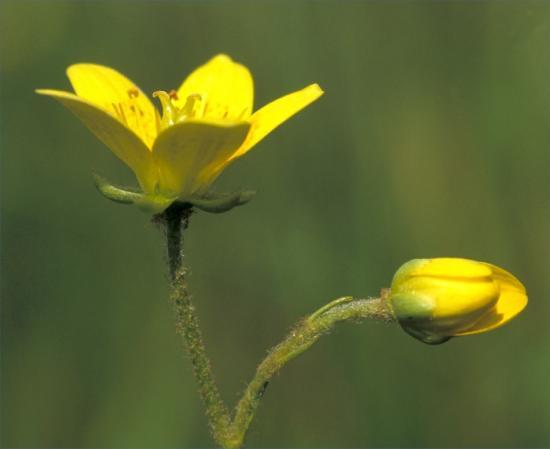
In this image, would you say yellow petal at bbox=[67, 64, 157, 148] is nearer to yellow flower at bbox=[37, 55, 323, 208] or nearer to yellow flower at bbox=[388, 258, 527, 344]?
yellow flower at bbox=[37, 55, 323, 208]

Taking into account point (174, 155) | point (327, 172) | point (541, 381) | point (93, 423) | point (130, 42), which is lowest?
point (541, 381)

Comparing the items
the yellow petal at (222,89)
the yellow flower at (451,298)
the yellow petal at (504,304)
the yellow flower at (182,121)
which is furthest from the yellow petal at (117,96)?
the yellow petal at (504,304)

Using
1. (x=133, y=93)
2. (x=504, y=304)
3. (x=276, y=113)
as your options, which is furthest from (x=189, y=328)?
(x=504, y=304)

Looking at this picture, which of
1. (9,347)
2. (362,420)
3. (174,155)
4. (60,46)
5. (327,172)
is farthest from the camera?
(60,46)

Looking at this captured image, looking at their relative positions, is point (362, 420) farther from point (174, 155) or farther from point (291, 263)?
point (174, 155)

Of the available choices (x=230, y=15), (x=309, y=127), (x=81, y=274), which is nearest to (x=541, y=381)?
(x=309, y=127)

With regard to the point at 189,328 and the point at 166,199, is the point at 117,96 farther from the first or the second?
the point at 189,328

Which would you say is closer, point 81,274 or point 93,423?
point 93,423
